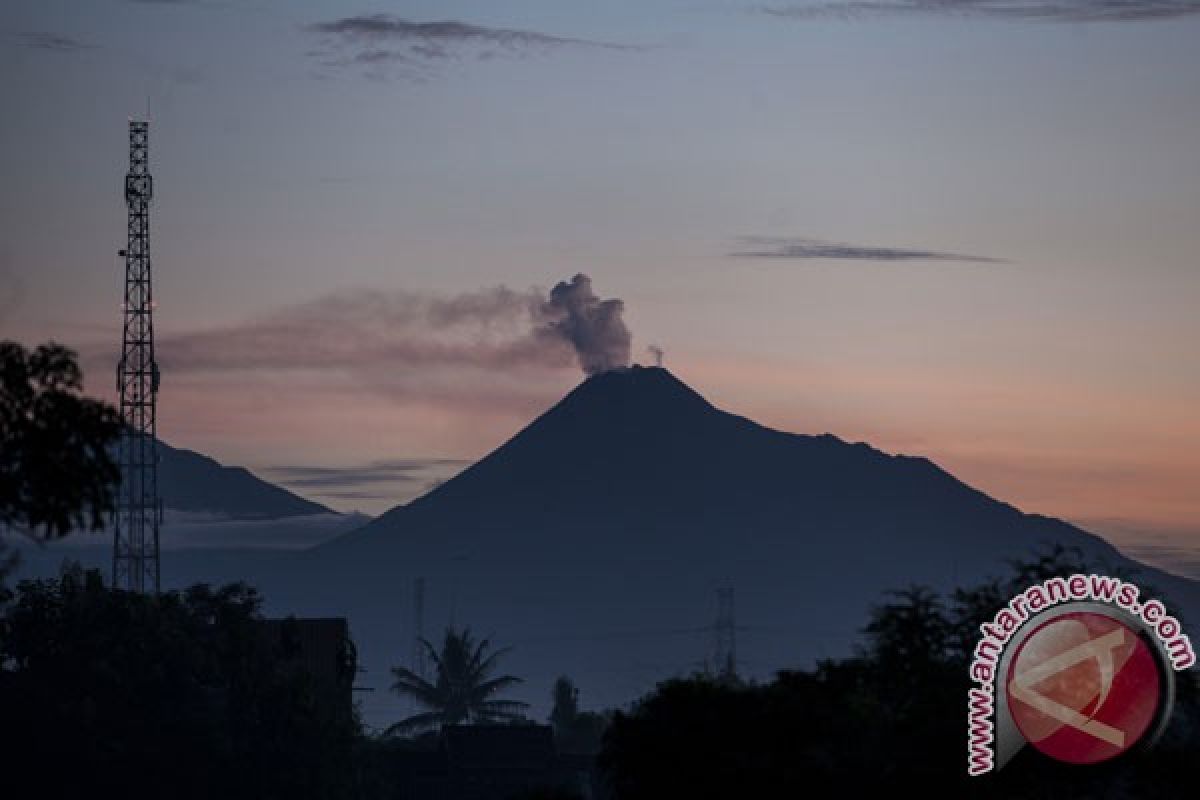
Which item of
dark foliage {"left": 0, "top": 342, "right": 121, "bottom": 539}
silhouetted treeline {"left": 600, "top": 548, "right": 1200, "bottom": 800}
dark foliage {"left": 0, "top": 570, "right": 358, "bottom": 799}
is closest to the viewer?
dark foliage {"left": 0, "top": 342, "right": 121, "bottom": 539}

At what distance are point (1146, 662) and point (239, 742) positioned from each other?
74.6 m

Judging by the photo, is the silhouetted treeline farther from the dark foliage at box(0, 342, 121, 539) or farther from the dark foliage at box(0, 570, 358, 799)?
the dark foliage at box(0, 570, 358, 799)

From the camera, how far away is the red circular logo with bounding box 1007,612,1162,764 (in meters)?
54.6

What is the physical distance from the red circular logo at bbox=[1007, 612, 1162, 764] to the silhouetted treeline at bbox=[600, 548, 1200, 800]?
56.2 inches

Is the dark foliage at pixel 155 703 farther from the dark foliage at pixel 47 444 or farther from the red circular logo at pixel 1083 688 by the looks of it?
the dark foliage at pixel 47 444

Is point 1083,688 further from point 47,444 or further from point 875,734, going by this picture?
Result: point 47,444

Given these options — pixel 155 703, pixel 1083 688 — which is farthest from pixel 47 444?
pixel 155 703

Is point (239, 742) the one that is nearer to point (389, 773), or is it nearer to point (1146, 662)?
point (389, 773)

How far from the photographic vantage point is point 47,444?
122 feet

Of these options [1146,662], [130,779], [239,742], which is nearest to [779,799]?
[1146,662]

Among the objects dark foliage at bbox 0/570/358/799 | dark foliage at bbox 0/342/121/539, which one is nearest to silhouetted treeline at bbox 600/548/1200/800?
dark foliage at bbox 0/342/121/539

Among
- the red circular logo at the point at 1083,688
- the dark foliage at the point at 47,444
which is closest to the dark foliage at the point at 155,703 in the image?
the red circular logo at the point at 1083,688

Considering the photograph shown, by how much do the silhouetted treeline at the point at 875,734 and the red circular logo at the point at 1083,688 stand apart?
1428 millimetres

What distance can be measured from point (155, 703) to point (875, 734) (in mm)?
65634
